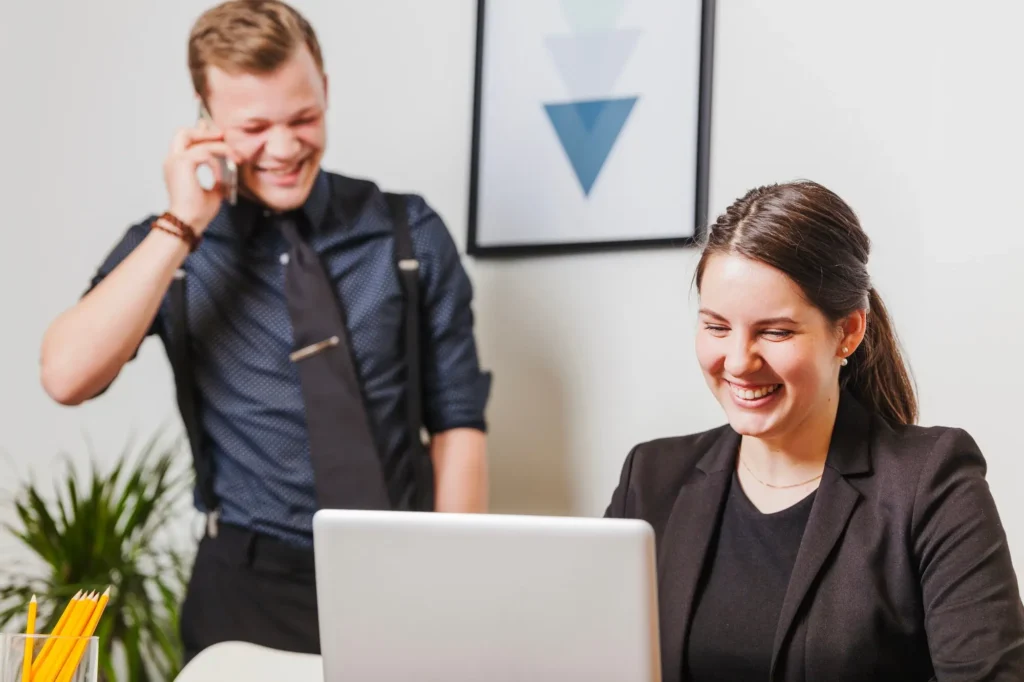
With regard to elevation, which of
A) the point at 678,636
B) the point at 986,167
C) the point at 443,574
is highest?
the point at 986,167

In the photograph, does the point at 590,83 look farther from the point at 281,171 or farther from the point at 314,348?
the point at 314,348

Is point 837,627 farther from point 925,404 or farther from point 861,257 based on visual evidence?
point 925,404

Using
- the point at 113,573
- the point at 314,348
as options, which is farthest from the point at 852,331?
the point at 113,573

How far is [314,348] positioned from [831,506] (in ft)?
3.18

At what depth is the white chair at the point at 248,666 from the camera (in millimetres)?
1406

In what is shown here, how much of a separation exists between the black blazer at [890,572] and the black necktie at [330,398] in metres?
0.63

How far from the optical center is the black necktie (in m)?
1.99

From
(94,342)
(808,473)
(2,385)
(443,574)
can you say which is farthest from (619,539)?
(2,385)

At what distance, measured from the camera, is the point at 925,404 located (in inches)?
83.5

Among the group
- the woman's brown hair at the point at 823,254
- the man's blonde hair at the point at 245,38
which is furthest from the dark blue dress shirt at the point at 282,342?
the woman's brown hair at the point at 823,254

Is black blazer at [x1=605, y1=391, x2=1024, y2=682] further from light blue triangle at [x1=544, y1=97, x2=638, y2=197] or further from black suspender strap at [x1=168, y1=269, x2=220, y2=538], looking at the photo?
light blue triangle at [x1=544, y1=97, x2=638, y2=197]

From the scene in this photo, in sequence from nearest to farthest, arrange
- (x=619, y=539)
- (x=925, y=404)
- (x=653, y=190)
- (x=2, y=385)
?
(x=619, y=539), (x=925, y=404), (x=653, y=190), (x=2, y=385)

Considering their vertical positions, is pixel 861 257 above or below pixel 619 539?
above

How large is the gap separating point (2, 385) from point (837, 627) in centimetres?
238
